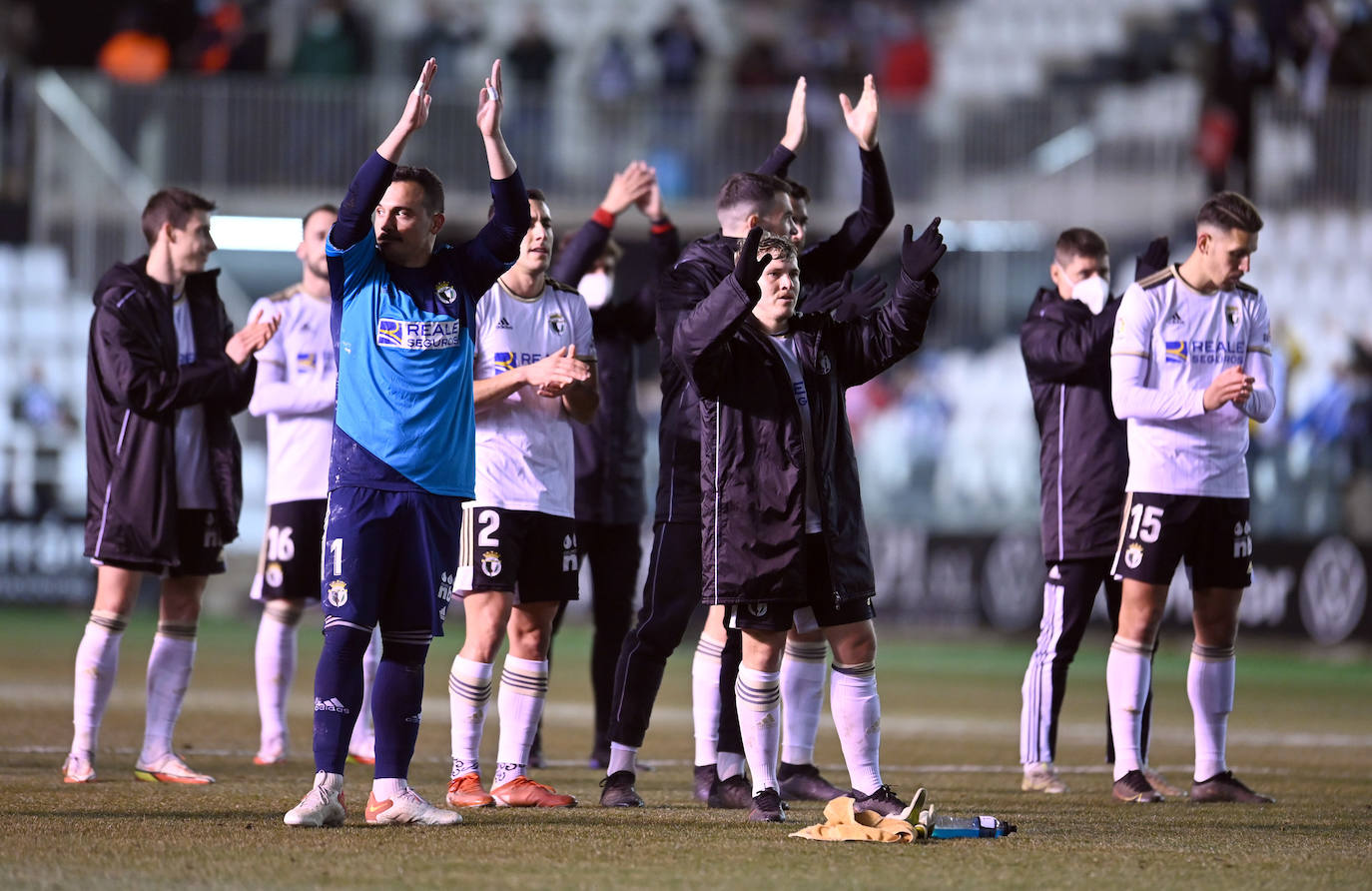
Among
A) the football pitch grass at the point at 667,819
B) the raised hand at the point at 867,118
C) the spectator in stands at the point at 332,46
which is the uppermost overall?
the spectator in stands at the point at 332,46

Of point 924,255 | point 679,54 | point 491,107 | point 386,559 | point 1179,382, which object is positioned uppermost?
point 679,54

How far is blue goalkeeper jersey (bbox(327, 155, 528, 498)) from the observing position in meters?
5.99

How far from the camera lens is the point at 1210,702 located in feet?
25.3

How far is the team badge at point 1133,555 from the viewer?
759 centimetres

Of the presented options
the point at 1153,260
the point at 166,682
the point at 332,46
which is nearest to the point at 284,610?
the point at 166,682

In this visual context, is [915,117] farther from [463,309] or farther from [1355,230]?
[463,309]

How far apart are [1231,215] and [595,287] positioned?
296 cm

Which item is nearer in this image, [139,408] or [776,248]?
[776,248]

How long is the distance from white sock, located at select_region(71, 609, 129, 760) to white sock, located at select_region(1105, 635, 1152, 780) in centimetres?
415

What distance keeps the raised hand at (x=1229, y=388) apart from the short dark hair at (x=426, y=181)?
3.19 m

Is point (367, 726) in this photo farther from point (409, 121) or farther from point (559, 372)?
point (409, 121)

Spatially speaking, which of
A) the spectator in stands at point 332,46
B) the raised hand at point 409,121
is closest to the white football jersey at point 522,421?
the raised hand at point 409,121

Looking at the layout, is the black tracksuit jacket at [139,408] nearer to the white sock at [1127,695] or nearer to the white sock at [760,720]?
the white sock at [760,720]

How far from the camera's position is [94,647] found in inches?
302
